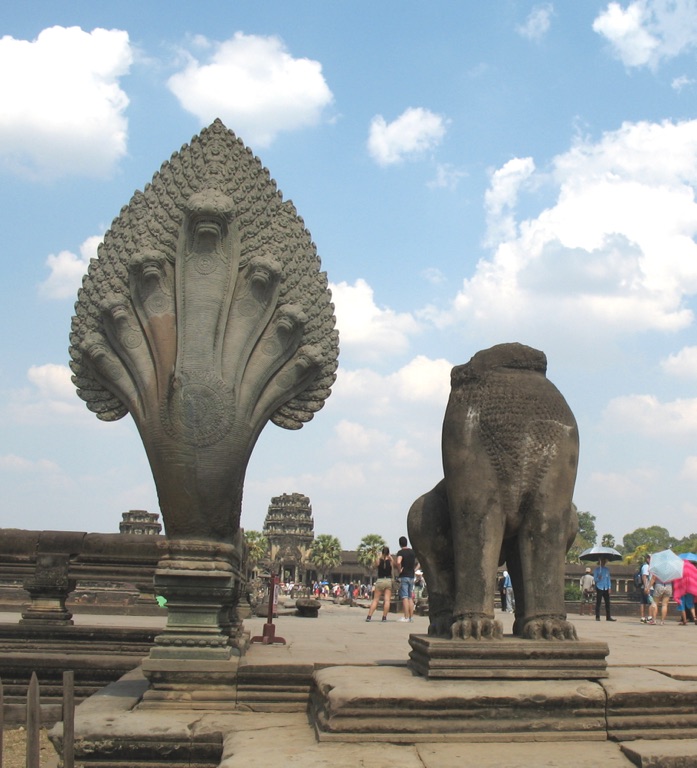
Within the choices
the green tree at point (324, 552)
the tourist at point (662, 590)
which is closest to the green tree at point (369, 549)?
the green tree at point (324, 552)

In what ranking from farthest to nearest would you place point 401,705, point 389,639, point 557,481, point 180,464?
point 389,639, point 180,464, point 557,481, point 401,705

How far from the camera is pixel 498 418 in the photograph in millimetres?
4113

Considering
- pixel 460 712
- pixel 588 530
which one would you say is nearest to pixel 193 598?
pixel 460 712

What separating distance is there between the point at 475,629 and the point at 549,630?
15.3 inches

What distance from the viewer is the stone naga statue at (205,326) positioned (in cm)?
452

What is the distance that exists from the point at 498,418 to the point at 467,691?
136 cm

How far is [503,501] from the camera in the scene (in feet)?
13.3

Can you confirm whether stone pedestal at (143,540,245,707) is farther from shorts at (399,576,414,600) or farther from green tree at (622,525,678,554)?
green tree at (622,525,678,554)

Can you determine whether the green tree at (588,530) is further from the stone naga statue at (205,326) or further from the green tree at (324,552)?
the stone naga statue at (205,326)

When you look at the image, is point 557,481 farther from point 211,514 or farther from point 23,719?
point 23,719

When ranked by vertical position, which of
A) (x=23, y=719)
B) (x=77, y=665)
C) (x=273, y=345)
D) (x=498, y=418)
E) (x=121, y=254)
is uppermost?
(x=121, y=254)

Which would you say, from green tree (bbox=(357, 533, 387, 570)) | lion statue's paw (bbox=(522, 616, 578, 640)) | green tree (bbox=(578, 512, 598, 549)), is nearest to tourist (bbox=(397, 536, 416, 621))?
lion statue's paw (bbox=(522, 616, 578, 640))

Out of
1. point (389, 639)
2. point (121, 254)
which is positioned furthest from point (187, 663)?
point (389, 639)

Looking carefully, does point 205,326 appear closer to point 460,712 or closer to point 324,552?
point 460,712
